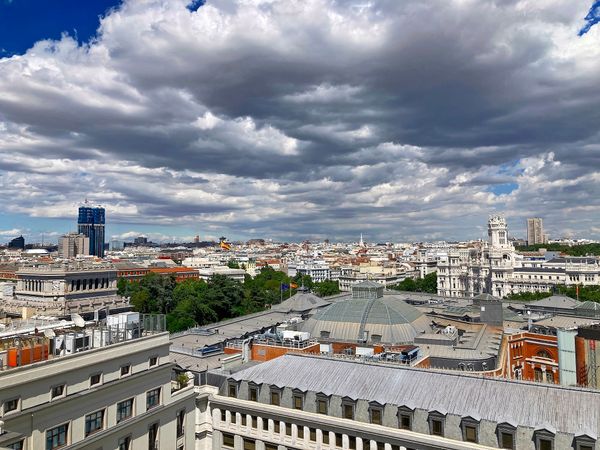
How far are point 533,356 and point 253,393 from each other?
47184 millimetres

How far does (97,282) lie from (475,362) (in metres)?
90.2

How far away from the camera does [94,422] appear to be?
3425cm

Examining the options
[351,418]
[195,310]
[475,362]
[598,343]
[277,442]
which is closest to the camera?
[351,418]

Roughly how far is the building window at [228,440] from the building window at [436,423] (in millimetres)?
18107

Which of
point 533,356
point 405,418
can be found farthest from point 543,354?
point 405,418

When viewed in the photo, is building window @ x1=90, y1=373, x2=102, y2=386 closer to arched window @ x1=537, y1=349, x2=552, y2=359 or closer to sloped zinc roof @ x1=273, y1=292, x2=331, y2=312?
sloped zinc roof @ x1=273, y1=292, x2=331, y2=312

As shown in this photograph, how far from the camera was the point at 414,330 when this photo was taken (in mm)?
66688

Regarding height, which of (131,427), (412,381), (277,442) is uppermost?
(412,381)

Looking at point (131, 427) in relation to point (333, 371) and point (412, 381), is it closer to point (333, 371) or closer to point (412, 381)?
point (333, 371)

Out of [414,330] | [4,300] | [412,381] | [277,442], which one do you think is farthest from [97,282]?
[412,381]

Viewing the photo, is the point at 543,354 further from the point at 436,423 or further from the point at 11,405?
the point at 11,405

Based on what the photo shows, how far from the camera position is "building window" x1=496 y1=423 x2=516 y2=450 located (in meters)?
32.6

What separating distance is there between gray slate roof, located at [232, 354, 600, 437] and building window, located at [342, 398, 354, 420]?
Result: 51 centimetres

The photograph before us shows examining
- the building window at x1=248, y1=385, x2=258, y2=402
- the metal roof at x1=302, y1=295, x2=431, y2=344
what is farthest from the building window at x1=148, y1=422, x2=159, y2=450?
the metal roof at x1=302, y1=295, x2=431, y2=344
